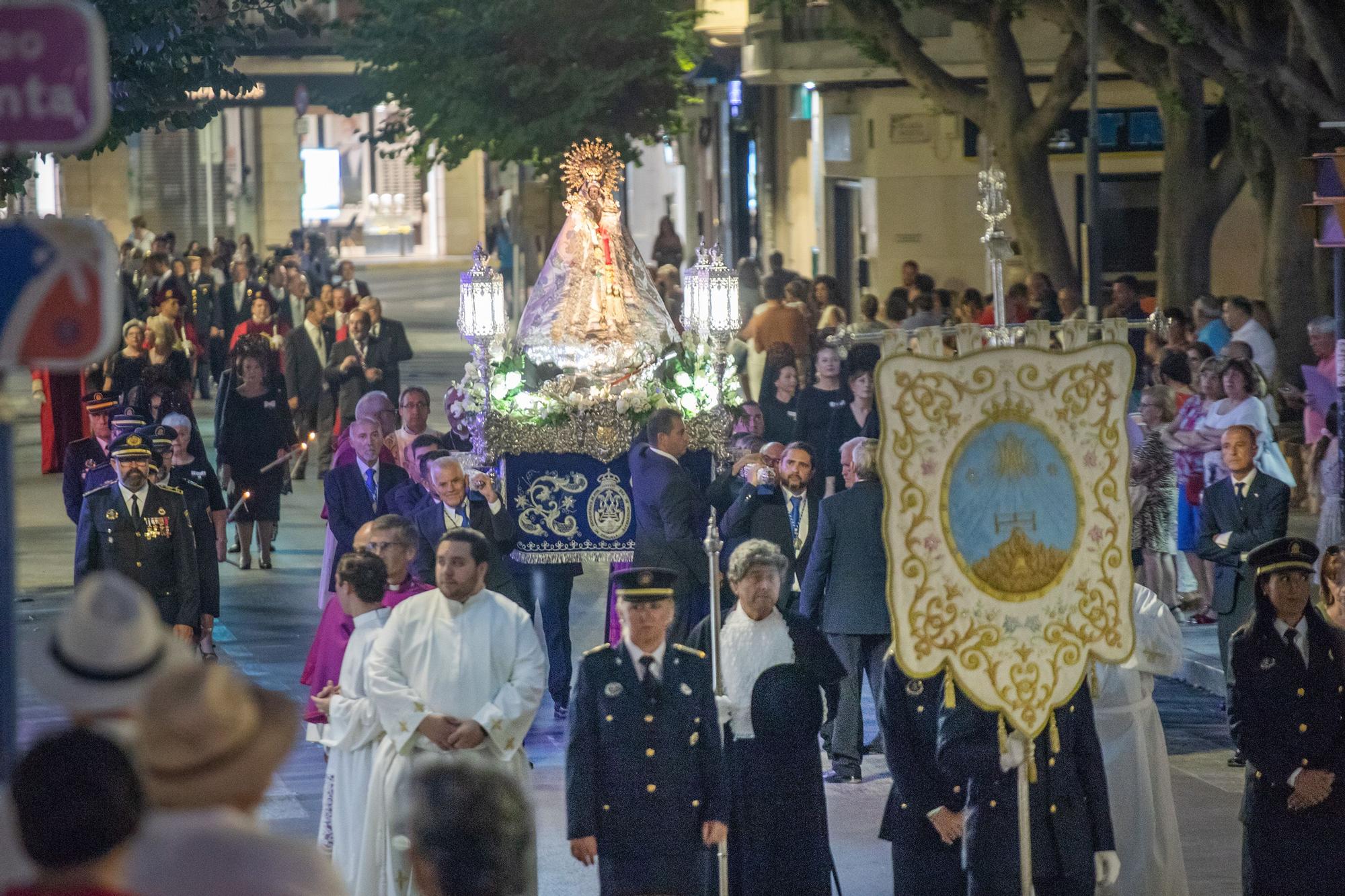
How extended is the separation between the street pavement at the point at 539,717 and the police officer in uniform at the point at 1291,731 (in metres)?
1.08

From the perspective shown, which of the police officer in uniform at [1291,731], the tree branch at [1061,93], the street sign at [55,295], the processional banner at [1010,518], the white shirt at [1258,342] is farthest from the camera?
the tree branch at [1061,93]

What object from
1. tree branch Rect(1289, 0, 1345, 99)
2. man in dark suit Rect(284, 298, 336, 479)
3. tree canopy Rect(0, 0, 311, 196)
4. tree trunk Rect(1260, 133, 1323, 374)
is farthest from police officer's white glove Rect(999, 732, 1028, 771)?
man in dark suit Rect(284, 298, 336, 479)

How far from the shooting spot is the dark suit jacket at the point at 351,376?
792 inches

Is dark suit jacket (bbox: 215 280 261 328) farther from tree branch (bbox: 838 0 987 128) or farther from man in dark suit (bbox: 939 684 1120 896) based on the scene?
man in dark suit (bbox: 939 684 1120 896)

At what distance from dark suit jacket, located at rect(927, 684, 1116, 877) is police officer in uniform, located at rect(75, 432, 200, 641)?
5.22 meters

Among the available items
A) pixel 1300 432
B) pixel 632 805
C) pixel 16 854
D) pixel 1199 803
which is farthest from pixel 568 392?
pixel 16 854

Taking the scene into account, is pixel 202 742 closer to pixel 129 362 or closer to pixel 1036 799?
pixel 1036 799

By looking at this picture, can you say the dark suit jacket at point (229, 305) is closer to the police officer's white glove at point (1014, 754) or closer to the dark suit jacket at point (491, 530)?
the dark suit jacket at point (491, 530)

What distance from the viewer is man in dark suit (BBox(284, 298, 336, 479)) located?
21125mm

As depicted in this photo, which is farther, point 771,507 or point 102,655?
point 771,507

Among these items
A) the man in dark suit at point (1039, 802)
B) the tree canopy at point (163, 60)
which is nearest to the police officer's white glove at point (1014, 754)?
the man in dark suit at point (1039, 802)

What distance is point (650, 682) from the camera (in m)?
8.40

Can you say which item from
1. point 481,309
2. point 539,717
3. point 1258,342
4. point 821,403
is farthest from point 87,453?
point 1258,342

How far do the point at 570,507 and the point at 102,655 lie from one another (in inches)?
352
